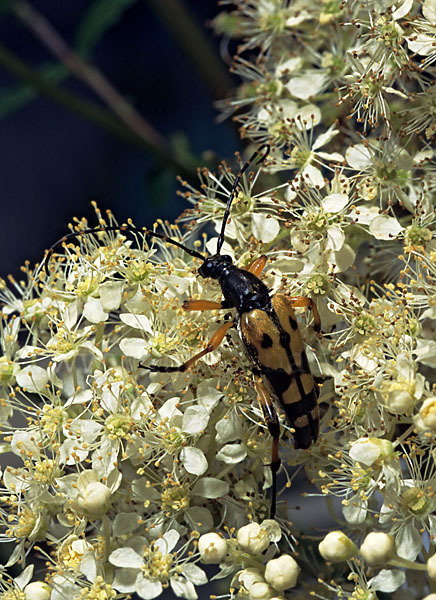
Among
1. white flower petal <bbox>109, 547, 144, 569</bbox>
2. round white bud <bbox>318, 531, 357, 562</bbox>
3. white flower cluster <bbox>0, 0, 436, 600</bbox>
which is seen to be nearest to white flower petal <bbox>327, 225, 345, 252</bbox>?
white flower cluster <bbox>0, 0, 436, 600</bbox>

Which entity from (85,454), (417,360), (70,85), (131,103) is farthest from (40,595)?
(70,85)

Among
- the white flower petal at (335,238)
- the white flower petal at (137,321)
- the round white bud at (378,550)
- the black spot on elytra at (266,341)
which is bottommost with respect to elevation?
the round white bud at (378,550)

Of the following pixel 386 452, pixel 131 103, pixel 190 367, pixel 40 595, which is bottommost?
pixel 386 452

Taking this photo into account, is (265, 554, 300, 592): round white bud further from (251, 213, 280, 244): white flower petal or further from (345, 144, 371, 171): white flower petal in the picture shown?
(345, 144, 371, 171): white flower petal

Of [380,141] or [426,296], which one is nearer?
[426,296]

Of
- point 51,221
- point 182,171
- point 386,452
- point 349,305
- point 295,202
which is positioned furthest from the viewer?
point 51,221

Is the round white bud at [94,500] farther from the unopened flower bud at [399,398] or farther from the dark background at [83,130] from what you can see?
the dark background at [83,130]

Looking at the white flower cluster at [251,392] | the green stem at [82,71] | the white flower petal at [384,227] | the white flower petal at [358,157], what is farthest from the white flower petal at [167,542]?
the green stem at [82,71]

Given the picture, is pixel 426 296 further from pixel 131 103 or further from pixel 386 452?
pixel 131 103
